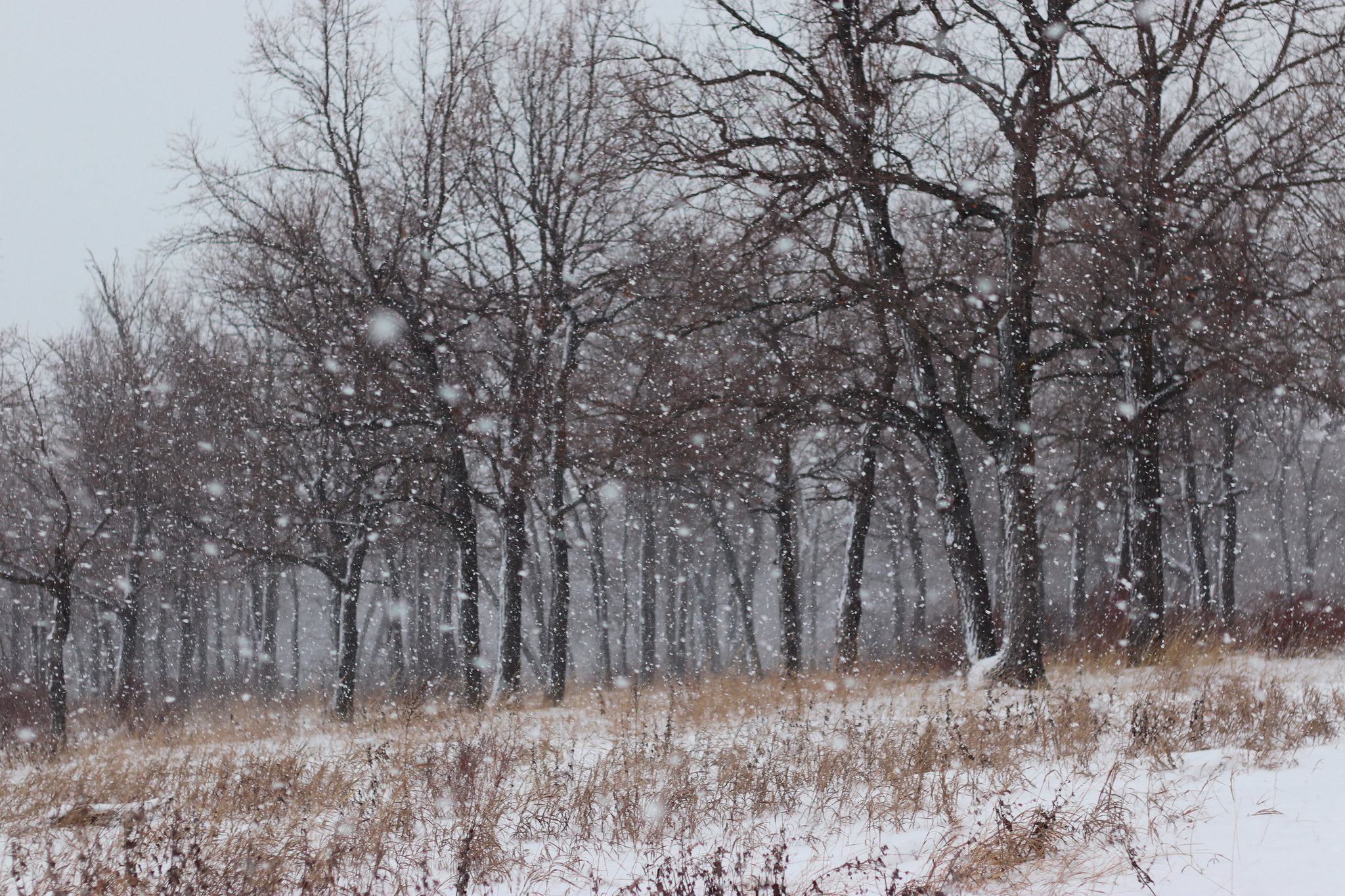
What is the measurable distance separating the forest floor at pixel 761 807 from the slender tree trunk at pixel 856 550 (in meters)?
5.11

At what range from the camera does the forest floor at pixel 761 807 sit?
3.85 metres

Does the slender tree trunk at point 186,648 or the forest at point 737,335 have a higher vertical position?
the forest at point 737,335

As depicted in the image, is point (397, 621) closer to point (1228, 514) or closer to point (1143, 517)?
point (1143, 517)

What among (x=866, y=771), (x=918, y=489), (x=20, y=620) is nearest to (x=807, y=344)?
(x=866, y=771)

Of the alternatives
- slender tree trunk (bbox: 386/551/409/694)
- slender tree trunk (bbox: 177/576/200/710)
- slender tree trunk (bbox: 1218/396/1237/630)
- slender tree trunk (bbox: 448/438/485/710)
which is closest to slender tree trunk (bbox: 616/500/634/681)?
slender tree trunk (bbox: 386/551/409/694)

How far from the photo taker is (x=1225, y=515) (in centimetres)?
1895

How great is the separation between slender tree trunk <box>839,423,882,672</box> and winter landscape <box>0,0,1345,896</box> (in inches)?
3.5

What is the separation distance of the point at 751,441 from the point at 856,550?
493cm

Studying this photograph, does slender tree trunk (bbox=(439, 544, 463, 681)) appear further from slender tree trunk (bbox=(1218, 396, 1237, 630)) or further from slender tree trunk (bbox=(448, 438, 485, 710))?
slender tree trunk (bbox=(1218, 396, 1237, 630))

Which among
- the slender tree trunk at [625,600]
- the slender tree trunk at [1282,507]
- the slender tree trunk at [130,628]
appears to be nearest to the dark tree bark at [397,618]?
the slender tree trunk at [130,628]

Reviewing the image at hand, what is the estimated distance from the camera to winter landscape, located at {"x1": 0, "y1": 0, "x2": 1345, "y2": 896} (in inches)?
183

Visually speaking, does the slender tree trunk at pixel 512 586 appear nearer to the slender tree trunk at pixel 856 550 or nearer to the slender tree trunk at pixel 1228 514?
the slender tree trunk at pixel 856 550

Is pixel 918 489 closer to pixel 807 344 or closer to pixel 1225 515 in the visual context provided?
pixel 1225 515

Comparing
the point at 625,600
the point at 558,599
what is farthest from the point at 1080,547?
the point at 625,600
